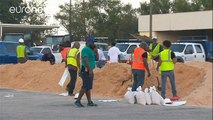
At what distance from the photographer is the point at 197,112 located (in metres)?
13.8

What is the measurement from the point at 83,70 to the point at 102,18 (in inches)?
2157

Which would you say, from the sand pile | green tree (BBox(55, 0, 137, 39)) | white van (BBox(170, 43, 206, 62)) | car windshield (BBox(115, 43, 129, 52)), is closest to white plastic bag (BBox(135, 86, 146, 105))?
the sand pile

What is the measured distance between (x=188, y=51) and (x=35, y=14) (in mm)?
51252

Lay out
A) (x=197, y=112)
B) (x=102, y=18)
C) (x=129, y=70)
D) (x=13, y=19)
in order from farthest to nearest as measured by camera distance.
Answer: (x=13, y=19), (x=102, y=18), (x=129, y=70), (x=197, y=112)

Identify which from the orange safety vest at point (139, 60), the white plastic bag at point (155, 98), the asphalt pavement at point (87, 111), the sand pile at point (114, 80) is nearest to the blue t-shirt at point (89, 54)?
the asphalt pavement at point (87, 111)

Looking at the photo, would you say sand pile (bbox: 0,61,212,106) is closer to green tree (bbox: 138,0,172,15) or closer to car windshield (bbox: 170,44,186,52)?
car windshield (bbox: 170,44,186,52)

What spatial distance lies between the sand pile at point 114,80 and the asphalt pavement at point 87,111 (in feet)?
6.81

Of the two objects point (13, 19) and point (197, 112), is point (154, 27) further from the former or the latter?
point (197, 112)

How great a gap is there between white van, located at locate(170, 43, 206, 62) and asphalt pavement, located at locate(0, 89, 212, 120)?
47.3ft

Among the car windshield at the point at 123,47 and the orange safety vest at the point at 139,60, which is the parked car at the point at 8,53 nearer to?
the car windshield at the point at 123,47

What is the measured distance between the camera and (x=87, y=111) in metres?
13.7

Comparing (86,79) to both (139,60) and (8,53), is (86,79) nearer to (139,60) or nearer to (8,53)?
(139,60)

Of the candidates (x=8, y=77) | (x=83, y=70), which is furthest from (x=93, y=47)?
(x=8, y=77)

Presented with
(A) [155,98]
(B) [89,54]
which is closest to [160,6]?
(A) [155,98]
